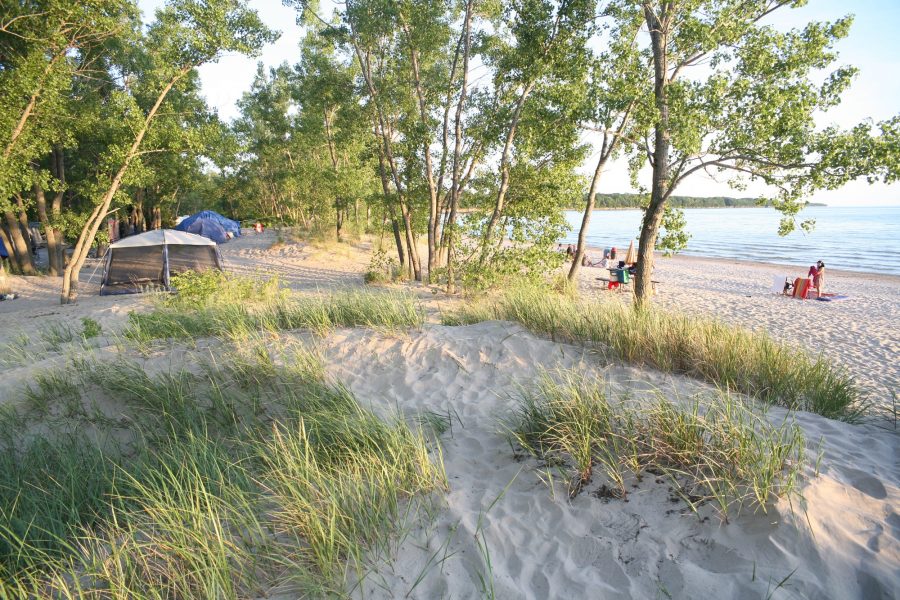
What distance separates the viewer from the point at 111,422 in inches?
168

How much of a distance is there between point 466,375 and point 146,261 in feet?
45.6

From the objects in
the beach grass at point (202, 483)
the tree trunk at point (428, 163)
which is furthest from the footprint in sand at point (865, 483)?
the tree trunk at point (428, 163)

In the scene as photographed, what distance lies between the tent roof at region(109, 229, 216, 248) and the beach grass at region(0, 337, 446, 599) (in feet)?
36.4

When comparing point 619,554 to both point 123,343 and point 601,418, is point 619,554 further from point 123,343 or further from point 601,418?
point 123,343

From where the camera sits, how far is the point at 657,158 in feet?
23.7

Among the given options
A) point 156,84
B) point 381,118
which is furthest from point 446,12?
point 156,84

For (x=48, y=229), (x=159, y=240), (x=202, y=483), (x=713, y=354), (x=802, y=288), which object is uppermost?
(x=48, y=229)

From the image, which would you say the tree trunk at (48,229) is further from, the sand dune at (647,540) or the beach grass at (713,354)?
the sand dune at (647,540)

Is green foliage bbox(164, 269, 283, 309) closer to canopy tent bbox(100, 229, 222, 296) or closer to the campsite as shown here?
the campsite

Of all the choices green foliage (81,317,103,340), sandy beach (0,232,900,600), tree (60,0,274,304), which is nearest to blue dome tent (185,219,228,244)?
tree (60,0,274,304)

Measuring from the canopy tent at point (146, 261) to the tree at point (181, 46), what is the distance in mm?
1456

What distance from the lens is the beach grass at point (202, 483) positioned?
7.35ft

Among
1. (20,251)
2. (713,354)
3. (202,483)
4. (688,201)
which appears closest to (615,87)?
(713,354)

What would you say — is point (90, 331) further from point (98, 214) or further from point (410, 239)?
point (410, 239)
